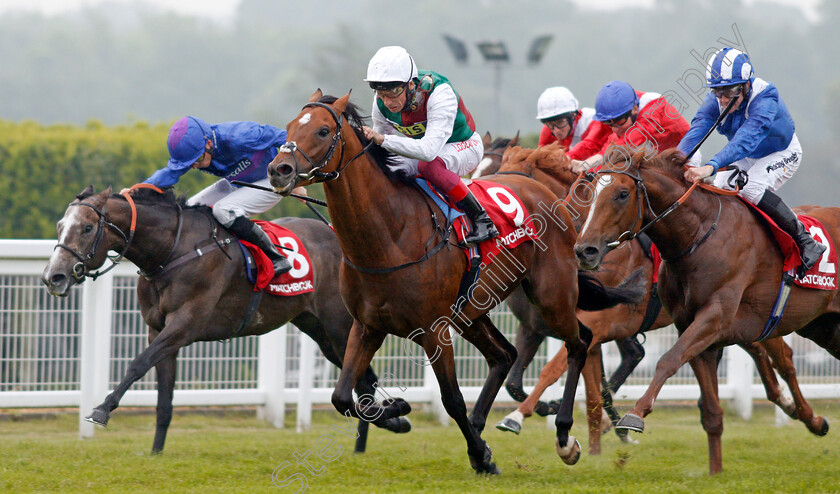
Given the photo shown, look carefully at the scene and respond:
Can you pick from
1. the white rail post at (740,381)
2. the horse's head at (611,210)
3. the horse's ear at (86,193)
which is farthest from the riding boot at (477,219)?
the white rail post at (740,381)

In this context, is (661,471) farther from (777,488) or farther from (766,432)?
(766,432)

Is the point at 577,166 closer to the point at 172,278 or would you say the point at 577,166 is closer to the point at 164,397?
the point at 172,278

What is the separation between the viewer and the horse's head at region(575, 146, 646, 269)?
4965mm

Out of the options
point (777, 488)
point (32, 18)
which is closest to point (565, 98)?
point (777, 488)

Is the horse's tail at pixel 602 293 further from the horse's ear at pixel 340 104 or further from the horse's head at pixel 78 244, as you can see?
the horse's head at pixel 78 244

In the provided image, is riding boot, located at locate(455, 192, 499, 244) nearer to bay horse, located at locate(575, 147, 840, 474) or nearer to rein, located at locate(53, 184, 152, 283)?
bay horse, located at locate(575, 147, 840, 474)

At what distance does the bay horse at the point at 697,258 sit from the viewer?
5.04m

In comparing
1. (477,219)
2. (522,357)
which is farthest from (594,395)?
(477,219)

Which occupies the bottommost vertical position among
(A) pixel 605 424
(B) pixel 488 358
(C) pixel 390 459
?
(C) pixel 390 459

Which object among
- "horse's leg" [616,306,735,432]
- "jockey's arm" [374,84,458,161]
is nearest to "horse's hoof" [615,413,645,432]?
"horse's leg" [616,306,735,432]

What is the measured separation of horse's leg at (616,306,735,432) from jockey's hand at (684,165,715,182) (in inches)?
25.6

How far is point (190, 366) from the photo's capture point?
8.00 m

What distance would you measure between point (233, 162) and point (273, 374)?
2.24 m

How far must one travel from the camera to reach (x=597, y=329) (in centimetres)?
667
